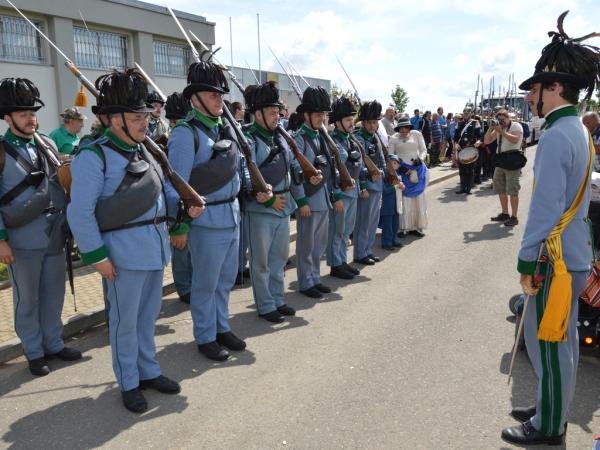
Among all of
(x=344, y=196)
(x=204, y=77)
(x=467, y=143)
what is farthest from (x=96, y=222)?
(x=467, y=143)

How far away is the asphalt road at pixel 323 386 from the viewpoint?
3277 millimetres

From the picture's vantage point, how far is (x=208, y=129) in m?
4.20

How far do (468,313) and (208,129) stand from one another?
300 centimetres

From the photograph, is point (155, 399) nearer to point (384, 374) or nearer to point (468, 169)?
point (384, 374)

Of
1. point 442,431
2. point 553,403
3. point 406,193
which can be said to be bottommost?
point 442,431

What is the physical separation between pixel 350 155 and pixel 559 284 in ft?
12.8

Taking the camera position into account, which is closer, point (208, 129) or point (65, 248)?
point (208, 129)

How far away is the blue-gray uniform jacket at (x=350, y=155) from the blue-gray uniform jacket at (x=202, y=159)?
2.29m

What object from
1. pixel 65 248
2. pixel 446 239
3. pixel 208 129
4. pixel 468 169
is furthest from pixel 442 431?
pixel 468 169

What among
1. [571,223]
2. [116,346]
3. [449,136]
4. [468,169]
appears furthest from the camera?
[449,136]

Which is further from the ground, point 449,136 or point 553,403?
point 449,136

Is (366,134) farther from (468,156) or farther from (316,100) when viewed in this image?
(468,156)

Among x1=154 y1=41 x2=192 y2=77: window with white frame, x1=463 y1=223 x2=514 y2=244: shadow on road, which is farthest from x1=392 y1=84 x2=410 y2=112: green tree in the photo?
x1=463 y1=223 x2=514 y2=244: shadow on road

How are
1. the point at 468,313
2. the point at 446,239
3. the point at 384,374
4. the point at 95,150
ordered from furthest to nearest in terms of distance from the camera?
the point at 446,239 → the point at 468,313 → the point at 384,374 → the point at 95,150
